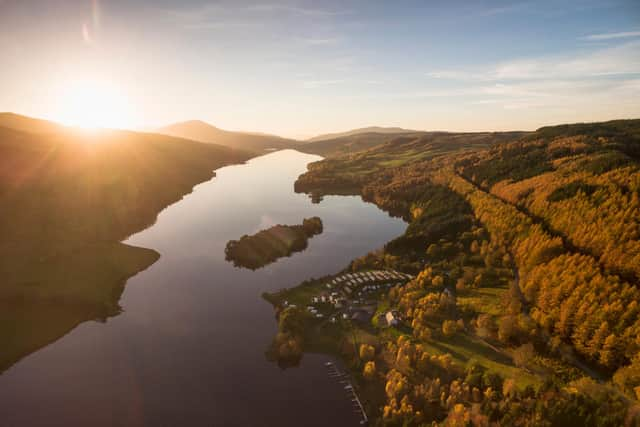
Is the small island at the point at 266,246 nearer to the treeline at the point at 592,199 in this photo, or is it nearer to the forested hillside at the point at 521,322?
the forested hillside at the point at 521,322

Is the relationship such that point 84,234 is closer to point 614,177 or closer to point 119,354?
point 119,354

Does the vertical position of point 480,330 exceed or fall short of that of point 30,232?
it falls short

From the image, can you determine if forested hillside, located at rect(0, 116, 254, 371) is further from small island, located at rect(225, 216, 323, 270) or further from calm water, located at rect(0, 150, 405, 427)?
small island, located at rect(225, 216, 323, 270)

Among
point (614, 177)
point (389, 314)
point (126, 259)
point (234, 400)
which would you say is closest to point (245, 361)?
point (234, 400)

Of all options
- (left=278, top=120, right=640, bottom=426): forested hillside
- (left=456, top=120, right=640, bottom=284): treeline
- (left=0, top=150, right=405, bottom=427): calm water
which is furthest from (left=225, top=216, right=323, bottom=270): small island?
(left=456, top=120, right=640, bottom=284): treeline

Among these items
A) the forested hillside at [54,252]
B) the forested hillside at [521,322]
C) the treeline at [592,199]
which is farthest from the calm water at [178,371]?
the treeline at [592,199]
